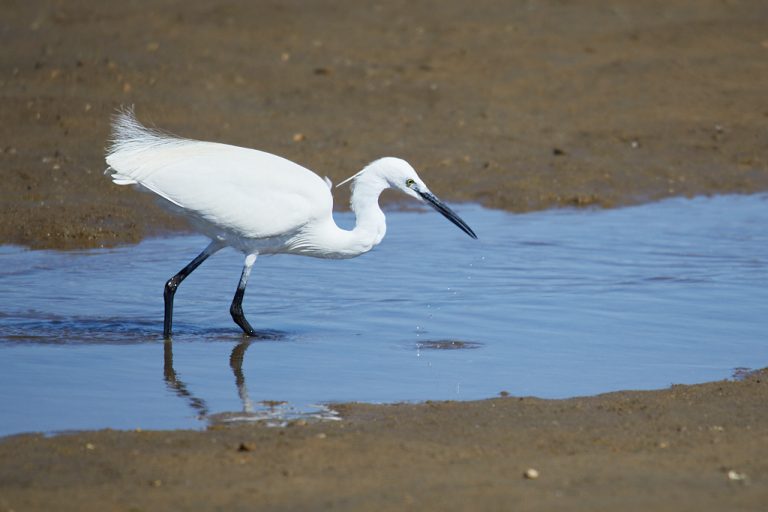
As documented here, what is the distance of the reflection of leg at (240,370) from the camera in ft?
20.1

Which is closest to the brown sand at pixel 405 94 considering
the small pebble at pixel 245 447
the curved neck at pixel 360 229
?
the curved neck at pixel 360 229

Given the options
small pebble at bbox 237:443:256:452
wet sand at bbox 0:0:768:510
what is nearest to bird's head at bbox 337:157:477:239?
wet sand at bbox 0:0:768:510

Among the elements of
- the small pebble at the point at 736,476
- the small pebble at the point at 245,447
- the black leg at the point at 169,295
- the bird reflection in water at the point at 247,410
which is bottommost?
the small pebble at the point at 245,447

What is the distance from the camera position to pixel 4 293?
842 centimetres


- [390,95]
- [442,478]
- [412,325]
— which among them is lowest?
[442,478]

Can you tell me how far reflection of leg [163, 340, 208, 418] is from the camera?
601 centimetres

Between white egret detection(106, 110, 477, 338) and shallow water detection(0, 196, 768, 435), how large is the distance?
1.71ft

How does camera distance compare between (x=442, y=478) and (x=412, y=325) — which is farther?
(x=412, y=325)

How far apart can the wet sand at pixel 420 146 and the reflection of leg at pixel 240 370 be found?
0.52 m

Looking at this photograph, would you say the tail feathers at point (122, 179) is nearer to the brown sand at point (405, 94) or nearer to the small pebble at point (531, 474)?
the brown sand at point (405, 94)

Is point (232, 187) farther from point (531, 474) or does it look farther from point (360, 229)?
point (531, 474)

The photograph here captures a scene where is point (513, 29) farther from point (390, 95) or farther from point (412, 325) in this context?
point (412, 325)

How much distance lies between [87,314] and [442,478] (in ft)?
13.0

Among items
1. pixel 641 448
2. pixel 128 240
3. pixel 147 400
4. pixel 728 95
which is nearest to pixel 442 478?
pixel 641 448
